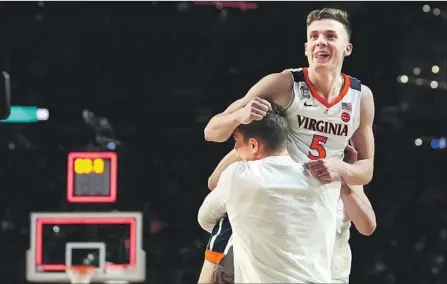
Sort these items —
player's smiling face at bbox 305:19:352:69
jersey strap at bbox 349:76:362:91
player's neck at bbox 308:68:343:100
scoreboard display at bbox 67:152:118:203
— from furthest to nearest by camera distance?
scoreboard display at bbox 67:152:118:203 → jersey strap at bbox 349:76:362:91 → player's neck at bbox 308:68:343:100 → player's smiling face at bbox 305:19:352:69

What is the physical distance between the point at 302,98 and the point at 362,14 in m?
7.45

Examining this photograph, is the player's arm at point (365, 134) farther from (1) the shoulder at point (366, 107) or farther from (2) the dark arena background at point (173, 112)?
(2) the dark arena background at point (173, 112)

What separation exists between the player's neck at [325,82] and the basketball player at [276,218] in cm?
71

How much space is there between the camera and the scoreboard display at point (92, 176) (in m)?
8.37

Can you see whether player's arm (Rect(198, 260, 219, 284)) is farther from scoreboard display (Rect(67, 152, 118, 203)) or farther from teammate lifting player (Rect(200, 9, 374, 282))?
scoreboard display (Rect(67, 152, 118, 203))

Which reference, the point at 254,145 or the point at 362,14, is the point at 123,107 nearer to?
the point at 362,14

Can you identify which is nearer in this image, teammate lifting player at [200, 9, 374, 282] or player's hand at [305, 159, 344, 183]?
player's hand at [305, 159, 344, 183]

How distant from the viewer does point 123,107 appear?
1363 cm

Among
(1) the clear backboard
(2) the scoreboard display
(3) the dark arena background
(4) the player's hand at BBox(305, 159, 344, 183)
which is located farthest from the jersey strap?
(3) the dark arena background

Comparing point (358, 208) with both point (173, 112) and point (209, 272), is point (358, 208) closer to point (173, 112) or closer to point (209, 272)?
point (209, 272)

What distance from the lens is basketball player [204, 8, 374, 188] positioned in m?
3.62

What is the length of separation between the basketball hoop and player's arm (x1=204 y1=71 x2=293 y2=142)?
19.9ft

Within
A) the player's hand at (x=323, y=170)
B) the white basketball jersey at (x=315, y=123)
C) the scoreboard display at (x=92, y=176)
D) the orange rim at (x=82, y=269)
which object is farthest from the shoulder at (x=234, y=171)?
the orange rim at (x=82, y=269)

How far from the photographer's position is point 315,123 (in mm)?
3721
